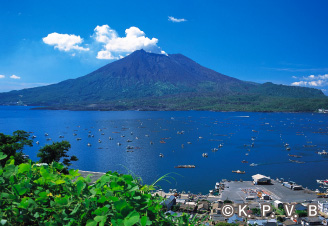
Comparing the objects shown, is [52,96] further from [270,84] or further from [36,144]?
[270,84]

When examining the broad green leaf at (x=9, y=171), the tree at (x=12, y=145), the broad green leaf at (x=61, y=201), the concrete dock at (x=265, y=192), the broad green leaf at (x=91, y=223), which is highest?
the broad green leaf at (x=9, y=171)

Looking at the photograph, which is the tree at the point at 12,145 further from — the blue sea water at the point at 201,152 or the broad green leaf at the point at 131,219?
the broad green leaf at the point at 131,219

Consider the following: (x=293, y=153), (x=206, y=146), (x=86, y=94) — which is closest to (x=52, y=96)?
(x=86, y=94)

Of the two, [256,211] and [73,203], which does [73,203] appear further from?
[256,211]

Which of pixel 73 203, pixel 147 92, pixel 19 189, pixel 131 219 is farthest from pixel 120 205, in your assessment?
pixel 147 92

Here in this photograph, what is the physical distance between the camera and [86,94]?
160m

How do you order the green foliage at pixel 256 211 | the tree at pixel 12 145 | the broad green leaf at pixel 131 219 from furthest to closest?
1. the green foliage at pixel 256 211
2. the tree at pixel 12 145
3. the broad green leaf at pixel 131 219

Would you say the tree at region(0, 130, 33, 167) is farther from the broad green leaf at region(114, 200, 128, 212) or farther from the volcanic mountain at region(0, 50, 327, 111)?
the volcanic mountain at region(0, 50, 327, 111)

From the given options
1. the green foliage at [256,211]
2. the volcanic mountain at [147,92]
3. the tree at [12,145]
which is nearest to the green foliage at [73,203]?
the tree at [12,145]

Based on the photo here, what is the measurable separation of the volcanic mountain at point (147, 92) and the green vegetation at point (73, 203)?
115746 mm

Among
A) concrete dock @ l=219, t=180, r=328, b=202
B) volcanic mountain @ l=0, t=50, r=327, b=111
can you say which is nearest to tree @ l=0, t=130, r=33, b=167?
concrete dock @ l=219, t=180, r=328, b=202

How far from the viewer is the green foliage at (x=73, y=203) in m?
0.87

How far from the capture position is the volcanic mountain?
414ft

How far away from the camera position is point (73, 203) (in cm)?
97
